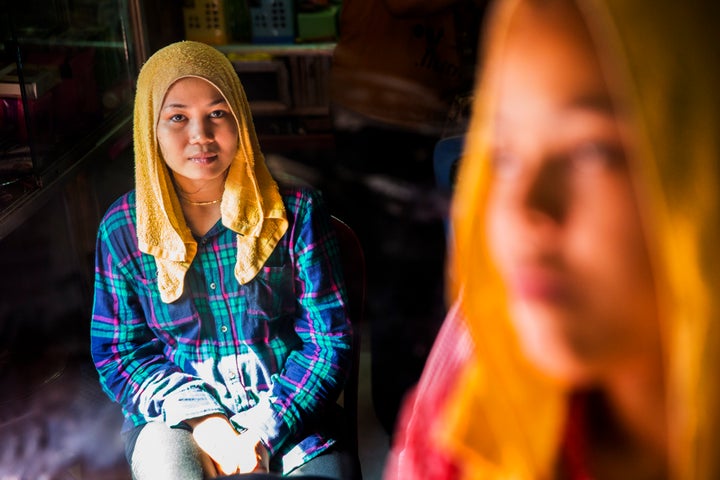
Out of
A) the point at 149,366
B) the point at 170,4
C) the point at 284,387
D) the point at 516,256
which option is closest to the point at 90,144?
the point at 170,4

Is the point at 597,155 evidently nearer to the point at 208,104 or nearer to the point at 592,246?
the point at 592,246

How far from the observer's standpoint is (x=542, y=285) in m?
0.37

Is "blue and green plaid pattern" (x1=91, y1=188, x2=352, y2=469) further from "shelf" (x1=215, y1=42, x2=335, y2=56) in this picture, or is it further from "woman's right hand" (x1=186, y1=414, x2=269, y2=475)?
"shelf" (x1=215, y1=42, x2=335, y2=56)

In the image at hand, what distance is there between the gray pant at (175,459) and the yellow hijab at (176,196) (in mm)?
238

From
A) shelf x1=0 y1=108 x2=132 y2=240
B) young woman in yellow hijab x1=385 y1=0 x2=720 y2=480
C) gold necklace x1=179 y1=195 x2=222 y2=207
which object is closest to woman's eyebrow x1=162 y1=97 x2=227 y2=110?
gold necklace x1=179 y1=195 x2=222 y2=207

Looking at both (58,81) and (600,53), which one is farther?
(58,81)

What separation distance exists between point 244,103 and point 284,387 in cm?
51

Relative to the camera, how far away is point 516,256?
0.38m

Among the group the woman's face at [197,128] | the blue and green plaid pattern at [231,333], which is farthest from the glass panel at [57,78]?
the woman's face at [197,128]

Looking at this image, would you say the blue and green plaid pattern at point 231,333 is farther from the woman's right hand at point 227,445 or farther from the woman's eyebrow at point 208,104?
the woman's eyebrow at point 208,104

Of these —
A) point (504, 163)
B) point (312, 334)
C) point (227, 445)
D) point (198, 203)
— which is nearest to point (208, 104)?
point (198, 203)

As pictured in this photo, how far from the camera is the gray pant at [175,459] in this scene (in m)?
1.22

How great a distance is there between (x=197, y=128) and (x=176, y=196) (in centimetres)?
15

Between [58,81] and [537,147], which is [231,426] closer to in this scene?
[537,147]
